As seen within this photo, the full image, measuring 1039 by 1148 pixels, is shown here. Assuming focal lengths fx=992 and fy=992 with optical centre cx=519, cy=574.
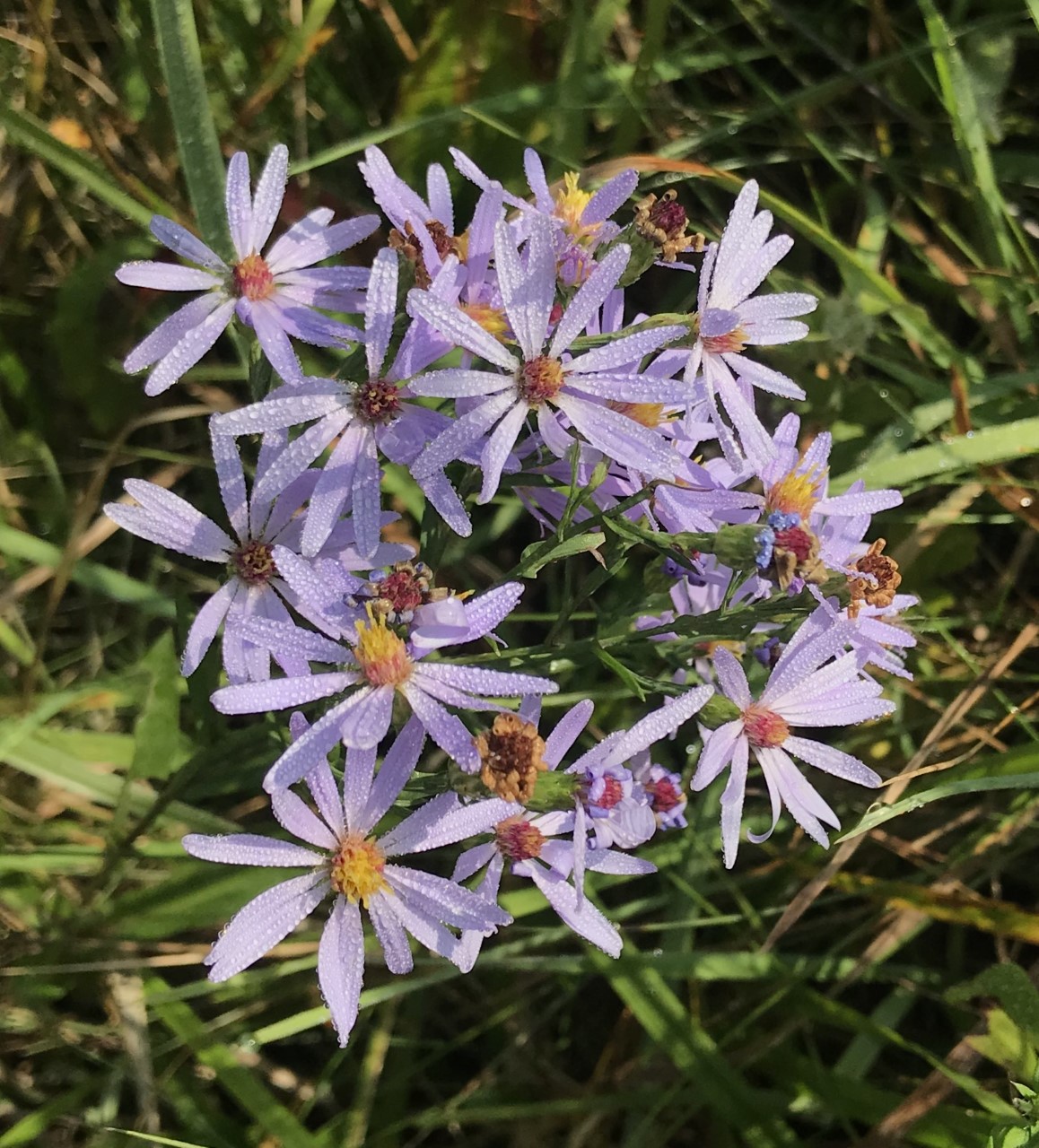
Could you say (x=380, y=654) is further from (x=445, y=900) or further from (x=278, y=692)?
(x=445, y=900)

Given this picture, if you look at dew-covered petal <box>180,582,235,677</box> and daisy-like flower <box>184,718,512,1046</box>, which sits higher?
dew-covered petal <box>180,582,235,677</box>

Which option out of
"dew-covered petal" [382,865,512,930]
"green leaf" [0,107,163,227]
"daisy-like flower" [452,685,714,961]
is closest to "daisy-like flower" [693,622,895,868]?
"daisy-like flower" [452,685,714,961]

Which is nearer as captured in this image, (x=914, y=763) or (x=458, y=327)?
(x=458, y=327)

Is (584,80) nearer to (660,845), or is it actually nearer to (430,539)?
(430,539)

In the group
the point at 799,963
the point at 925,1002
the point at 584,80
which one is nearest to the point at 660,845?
the point at 799,963

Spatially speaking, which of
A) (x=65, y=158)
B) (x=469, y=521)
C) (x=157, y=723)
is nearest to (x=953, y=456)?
(x=469, y=521)

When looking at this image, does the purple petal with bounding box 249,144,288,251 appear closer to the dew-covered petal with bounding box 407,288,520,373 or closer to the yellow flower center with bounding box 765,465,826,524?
the dew-covered petal with bounding box 407,288,520,373

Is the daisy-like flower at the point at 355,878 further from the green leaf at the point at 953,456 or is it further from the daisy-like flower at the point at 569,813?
the green leaf at the point at 953,456
